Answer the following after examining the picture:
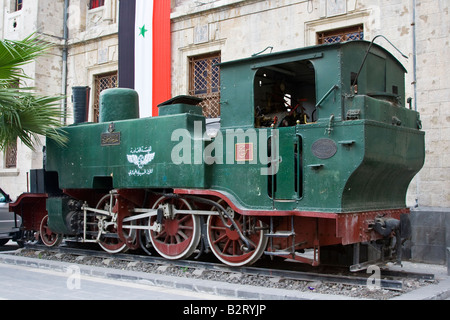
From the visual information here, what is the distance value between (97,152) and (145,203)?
1235 mm

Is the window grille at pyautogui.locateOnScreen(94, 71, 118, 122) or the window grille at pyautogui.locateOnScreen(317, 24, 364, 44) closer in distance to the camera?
the window grille at pyautogui.locateOnScreen(317, 24, 364, 44)

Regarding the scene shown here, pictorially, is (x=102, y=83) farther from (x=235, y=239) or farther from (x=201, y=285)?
(x=201, y=285)

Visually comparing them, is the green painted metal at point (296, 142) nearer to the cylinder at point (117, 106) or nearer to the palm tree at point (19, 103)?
the cylinder at point (117, 106)

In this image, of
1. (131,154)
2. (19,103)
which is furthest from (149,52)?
(19,103)

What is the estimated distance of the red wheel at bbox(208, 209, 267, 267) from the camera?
756cm

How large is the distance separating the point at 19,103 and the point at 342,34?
23.3ft

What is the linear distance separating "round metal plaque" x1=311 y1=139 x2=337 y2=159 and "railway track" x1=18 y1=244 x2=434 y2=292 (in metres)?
1.57

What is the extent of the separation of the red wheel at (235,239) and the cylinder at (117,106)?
2760 millimetres

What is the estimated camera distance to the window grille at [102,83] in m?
16.7

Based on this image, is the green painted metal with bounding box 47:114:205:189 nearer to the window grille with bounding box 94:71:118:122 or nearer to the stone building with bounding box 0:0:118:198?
the window grille with bounding box 94:71:118:122

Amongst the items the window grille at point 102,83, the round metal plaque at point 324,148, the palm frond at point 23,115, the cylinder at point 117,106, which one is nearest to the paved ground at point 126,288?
the round metal plaque at point 324,148

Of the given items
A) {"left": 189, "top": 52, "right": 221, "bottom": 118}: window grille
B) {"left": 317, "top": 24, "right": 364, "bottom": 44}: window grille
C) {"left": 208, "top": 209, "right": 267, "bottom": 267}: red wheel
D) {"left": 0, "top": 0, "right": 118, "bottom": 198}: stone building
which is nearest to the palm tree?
{"left": 208, "top": 209, "right": 267, "bottom": 267}: red wheel
